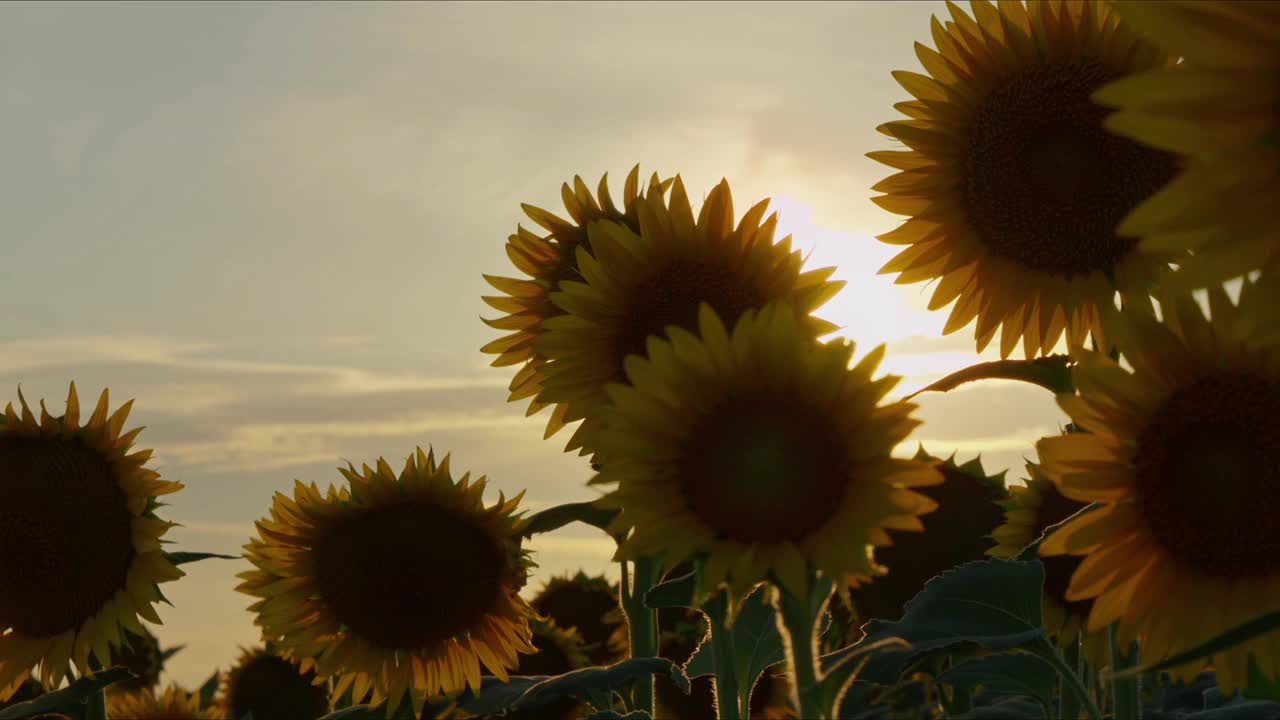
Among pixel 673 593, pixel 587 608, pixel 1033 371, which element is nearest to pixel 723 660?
A: pixel 673 593

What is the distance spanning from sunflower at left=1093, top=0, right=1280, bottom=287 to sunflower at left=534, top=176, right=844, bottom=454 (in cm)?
162

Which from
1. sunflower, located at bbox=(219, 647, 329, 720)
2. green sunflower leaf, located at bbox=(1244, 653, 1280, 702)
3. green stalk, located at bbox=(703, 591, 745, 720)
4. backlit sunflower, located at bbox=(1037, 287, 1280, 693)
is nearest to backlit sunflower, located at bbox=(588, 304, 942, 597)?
backlit sunflower, located at bbox=(1037, 287, 1280, 693)

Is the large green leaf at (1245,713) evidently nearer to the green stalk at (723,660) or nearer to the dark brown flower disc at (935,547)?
the dark brown flower disc at (935,547)

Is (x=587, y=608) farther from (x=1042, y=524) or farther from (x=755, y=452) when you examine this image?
(x=755, y=452)

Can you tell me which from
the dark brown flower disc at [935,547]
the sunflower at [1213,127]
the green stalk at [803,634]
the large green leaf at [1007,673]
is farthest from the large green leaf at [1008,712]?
the sunflower at [1213,127]

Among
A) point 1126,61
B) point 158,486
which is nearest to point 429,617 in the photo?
point 158,486

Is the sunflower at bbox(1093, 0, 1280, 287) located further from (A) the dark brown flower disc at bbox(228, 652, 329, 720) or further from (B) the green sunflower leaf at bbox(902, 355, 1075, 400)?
(A) the dark brown flower disc at bbox(228, 652, 329, 720)

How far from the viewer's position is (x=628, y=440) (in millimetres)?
2291

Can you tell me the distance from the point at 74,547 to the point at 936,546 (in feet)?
10.2

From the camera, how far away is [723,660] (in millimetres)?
2947

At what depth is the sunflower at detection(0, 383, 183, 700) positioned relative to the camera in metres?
4.52

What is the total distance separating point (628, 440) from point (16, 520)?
3039mm

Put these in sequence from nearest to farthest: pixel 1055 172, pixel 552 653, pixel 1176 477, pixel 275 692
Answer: pixel 1176 477 < pixel 1055 172 < pixel 552 653 < pixel 275 692

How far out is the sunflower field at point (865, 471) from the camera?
2215 mm
